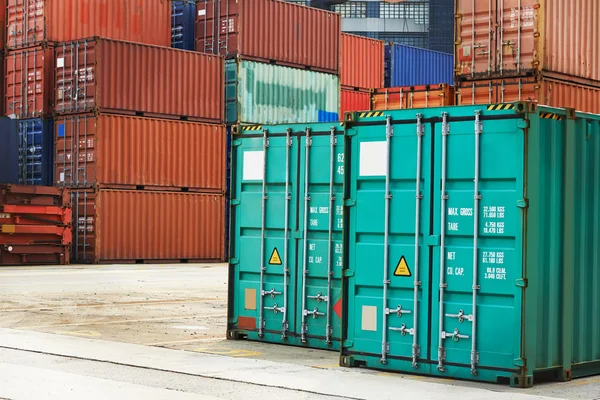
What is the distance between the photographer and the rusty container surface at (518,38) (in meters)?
18.9

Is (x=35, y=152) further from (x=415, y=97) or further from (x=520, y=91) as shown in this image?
(x=520, y=91)

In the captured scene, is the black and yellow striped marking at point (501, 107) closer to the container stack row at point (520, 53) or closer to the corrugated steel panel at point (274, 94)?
the container stack row at point (520, 53)

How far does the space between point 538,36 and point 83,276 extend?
1334 centimetres

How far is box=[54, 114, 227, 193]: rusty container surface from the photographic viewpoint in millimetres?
34156

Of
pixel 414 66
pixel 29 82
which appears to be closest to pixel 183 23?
pixel 29 82

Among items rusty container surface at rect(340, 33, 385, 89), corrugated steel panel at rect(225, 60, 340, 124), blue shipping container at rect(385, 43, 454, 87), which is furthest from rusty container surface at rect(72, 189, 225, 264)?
blue shipping container at rect(385, 43, 454, 87)

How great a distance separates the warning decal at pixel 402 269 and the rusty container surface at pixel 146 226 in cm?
2420

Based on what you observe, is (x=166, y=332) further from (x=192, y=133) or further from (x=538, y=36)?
(x=192, y=133)

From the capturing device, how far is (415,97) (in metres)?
21.1

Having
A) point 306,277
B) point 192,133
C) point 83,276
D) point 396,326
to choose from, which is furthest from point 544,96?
point 192,133

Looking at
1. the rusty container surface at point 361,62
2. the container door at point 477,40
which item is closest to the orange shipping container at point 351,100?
the rusty container surface at point 361,62

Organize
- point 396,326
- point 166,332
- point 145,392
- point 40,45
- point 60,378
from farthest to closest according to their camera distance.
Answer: point 40,45
point 166,332
point 396,326
point 60,378
point 145,392

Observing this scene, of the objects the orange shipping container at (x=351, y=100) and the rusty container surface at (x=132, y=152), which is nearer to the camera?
the rusty container surface at (x=132, y=152)

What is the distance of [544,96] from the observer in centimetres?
1878
